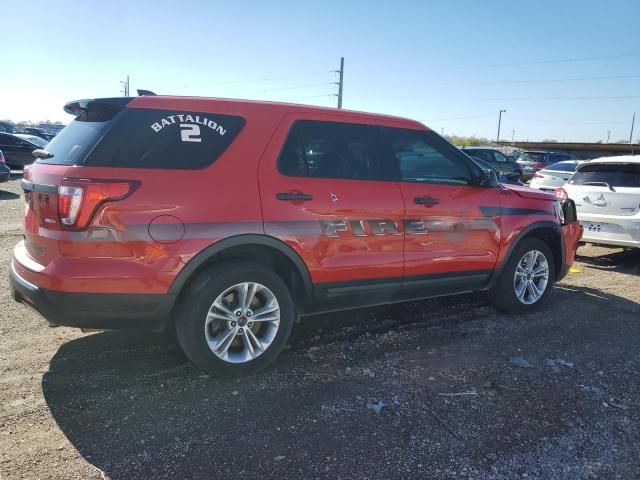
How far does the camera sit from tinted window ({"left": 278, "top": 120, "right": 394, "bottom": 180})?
3.62 metres

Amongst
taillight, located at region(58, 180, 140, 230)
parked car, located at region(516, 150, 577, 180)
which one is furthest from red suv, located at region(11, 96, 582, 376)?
parked car, located at region(516, 150, 577, 180)

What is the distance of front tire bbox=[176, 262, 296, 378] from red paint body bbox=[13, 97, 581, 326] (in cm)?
24

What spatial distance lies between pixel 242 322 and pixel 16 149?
17998 mm

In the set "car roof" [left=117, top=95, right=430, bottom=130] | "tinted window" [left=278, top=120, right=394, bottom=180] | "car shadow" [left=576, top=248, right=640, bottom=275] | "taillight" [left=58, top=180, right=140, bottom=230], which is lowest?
"car shadow" [left=576, top=248, right=640, bottom=275]

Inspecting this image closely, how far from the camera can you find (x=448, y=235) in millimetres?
4363

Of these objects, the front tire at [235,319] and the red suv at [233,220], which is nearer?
the red suv at [233,220]

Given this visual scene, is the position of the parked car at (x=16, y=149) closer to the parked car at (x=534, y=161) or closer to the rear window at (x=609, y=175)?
the rear window at (x=609, y=175)

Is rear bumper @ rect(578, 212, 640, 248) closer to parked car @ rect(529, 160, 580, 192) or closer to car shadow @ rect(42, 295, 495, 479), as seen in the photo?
car shadow @ rect(42, 295, 495, 479)

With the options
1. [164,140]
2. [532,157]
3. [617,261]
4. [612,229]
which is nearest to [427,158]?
[164,140]

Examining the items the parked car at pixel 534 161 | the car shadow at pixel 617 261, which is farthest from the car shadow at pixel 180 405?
the parked car at pixel 534 161

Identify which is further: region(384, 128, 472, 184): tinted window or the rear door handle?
region(384, 128, 472, 184): tinted window

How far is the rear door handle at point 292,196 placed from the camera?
11.4ft

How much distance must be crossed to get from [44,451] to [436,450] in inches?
81.9

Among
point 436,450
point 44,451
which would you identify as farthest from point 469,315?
point 44,451
